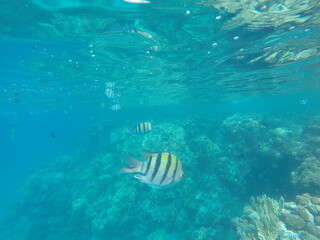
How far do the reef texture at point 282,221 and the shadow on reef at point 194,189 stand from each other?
214 millimetres

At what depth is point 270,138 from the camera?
42.5 feet

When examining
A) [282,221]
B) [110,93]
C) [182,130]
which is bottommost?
[282,221]

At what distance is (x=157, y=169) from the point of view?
3.05 m

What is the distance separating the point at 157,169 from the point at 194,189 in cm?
1017

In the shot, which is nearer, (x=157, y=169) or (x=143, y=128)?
(x=157, y=169)

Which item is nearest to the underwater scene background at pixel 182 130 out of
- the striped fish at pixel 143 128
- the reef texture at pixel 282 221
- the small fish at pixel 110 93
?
the reef texture at pixel 282 221

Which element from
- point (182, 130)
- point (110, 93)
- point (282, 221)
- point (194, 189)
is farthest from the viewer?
point (110, 93)

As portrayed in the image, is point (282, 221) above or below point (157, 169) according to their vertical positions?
below

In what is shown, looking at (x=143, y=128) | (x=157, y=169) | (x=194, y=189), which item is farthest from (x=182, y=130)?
(x=157, y=169)

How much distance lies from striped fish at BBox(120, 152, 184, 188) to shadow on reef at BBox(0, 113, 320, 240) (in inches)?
257

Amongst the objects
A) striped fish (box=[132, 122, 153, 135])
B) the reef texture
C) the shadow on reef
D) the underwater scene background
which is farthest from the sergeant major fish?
the reef texture

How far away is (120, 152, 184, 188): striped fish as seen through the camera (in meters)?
3.06

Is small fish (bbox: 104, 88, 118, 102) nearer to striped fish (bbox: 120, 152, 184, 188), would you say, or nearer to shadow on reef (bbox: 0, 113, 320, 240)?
shadow on reef (bbox: 0, 113, 320, 240)

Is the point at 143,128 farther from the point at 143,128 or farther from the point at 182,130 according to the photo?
the point at 182,130
